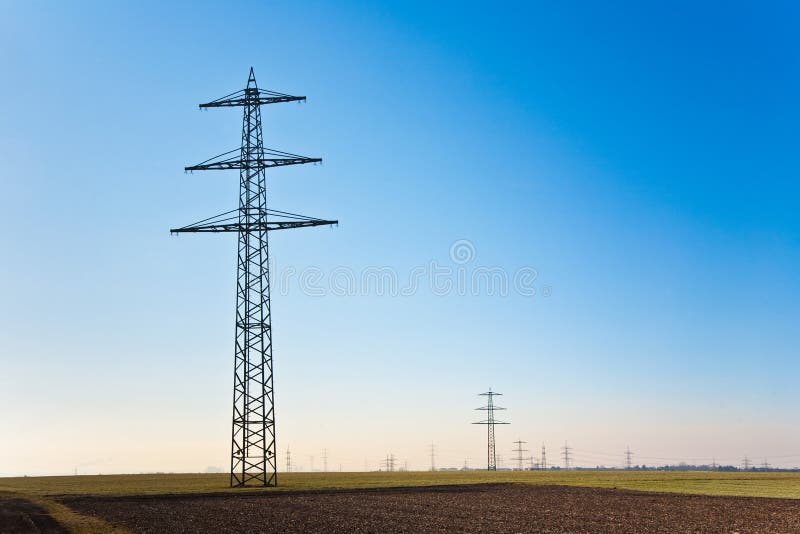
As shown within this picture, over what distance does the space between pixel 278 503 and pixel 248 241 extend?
2985 centimetres

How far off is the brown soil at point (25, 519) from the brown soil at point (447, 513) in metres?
2.86

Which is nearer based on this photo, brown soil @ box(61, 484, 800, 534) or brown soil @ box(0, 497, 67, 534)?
brown soil @ box(61, 484, 800, 534)

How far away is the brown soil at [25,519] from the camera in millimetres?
37188

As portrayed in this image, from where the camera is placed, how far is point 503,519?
134 feet

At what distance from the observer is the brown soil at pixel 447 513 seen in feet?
120

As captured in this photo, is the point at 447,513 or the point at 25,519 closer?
the point at 25,519

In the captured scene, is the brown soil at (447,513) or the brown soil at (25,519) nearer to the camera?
the brown soil at (447,513)

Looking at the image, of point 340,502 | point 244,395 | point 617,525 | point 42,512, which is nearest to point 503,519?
point 617,525

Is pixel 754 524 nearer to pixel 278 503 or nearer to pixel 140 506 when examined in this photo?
pixel 278 503

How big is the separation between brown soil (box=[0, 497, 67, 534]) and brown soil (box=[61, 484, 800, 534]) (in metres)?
2.86

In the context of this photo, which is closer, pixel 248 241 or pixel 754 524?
pixel 754 524

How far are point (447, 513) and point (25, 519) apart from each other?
23.4 m

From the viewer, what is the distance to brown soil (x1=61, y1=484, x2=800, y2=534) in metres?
36.6

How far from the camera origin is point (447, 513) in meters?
44.8
